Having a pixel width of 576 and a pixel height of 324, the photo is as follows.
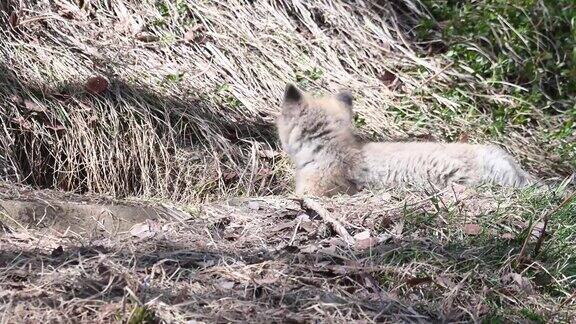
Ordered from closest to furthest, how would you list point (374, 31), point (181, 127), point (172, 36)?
1. point (181, 127)
2. point (172, 36)
3. point (374, 31)

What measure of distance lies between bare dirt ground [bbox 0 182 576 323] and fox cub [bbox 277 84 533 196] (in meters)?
0.66

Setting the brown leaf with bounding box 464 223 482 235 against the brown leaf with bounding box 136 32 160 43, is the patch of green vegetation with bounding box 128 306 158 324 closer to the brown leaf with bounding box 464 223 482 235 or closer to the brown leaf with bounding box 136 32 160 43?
the brown leaf with bounding box 464 223 482 235

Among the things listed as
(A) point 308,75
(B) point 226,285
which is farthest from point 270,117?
(B) point 226,285

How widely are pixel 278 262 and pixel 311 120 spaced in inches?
104

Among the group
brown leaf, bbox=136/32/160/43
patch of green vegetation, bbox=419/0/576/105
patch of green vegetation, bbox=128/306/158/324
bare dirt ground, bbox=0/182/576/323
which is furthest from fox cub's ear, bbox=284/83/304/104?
patch of green vegetation, bbox=128/306/158/324

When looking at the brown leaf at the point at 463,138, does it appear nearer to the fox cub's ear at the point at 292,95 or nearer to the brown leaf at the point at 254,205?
the fox cub's ear at the point at 292,95

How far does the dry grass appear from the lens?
7.88 meters

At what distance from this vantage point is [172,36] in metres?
9.28

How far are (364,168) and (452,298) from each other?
252cm

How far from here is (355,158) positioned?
734 cm

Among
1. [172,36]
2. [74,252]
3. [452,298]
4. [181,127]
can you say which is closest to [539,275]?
[452,298]

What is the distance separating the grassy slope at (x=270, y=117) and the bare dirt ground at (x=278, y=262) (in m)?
0.02

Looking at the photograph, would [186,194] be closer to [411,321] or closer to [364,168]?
[364,168]

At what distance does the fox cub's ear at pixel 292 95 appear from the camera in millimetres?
7371
